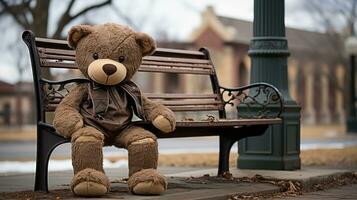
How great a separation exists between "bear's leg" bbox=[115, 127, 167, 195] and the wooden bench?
314mm

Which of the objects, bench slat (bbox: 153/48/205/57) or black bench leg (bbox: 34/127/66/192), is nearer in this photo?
black bench leg (bbox: 34/127/66/192)

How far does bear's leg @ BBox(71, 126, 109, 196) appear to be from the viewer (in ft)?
20.2

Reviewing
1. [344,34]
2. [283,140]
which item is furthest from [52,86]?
[344,34]

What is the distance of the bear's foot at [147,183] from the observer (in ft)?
20.9

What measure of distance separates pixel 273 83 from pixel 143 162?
142 inches

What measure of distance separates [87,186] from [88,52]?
50.8 inches

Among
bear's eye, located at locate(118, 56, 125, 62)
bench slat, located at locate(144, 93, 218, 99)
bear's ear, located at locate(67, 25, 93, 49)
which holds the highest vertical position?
bear's ear, located at locate(67, 25, 93, 49)

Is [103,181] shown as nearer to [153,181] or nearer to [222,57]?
[153,181]

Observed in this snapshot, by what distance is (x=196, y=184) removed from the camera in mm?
7895

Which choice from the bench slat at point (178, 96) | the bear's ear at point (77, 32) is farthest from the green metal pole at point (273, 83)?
the bear's ear at point (77, 32)

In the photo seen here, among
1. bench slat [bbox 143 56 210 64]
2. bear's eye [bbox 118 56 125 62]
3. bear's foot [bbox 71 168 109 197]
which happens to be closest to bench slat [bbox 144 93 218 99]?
bench slat [bbox 143 56 210 64]

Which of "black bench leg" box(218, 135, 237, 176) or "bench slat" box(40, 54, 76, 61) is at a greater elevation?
"bench slat" box(40, 54, 76, 61)

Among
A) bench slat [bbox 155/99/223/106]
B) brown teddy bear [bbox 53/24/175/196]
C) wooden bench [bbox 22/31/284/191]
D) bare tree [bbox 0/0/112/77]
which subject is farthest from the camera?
bare tree [bbox 0/0/112/77]

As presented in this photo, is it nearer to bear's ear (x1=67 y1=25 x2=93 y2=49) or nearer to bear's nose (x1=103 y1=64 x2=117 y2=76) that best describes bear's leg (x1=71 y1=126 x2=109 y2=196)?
bear's nose (x1=103 y1=64 x2=117 y2=76)
